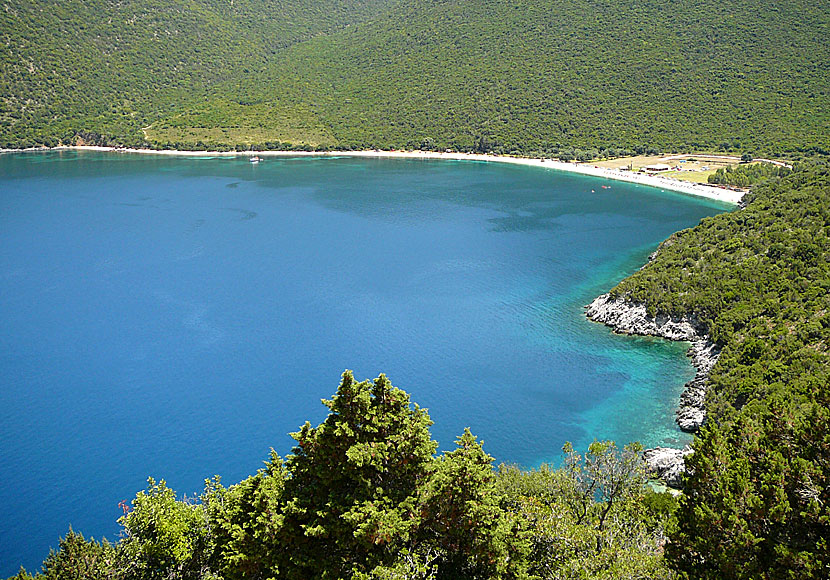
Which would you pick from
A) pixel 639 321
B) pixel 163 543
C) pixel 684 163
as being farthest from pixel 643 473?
pixel 684 163

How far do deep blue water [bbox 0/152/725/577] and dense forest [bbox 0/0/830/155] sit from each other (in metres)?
58.0

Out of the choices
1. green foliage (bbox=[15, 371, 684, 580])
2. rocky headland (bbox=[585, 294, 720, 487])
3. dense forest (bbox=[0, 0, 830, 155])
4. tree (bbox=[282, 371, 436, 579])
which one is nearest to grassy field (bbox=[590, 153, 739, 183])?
dense forest (bbox=[0, 0, 830, 155])

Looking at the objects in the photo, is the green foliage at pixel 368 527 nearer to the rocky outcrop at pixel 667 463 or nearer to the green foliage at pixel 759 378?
the green foliage at pixel 759 378

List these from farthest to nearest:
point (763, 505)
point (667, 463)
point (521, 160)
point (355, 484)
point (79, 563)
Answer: point (521, 160) → point (667, 463) → point (79, 563) → point (355, 484) → point (763, 505)

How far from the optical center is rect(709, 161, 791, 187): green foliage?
374 ft

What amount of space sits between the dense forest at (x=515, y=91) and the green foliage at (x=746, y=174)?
2275 centimetres

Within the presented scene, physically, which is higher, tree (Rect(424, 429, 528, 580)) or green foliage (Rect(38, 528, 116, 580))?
tree (Rect(424, 429, 528, 580))

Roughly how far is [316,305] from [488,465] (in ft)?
140

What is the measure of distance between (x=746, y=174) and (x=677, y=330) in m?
79.2

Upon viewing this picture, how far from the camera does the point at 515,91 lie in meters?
176

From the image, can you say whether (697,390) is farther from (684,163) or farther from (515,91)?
(515,91)

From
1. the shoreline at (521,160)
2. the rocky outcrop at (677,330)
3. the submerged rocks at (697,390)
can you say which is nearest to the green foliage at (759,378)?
the rocky outcrop at (677,330)

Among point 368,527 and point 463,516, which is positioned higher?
point 368,527

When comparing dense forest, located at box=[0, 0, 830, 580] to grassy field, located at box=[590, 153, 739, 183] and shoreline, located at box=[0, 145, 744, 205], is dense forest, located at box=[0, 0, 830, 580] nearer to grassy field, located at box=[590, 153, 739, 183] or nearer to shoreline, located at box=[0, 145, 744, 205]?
grassy field, located at box=[590, 153, 739, 183]
